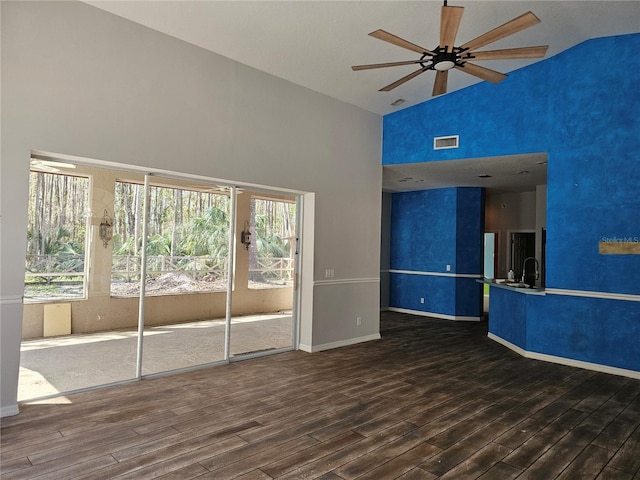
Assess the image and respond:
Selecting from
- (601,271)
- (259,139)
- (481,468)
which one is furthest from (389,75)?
(481,468)

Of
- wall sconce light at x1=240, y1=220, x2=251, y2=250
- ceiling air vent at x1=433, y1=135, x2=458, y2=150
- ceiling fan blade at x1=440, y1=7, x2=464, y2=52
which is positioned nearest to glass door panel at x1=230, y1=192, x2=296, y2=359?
wall sconce light at x1=240, y1=220, x2=251, y2=250

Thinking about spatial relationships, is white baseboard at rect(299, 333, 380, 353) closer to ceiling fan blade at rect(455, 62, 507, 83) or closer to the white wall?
the white wall

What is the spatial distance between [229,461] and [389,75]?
4857 millimetres

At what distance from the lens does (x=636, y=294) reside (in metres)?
5.07

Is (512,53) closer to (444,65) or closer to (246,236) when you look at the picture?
(444,65)

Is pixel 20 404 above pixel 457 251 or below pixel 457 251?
below

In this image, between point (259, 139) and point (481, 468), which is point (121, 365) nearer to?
point (259, 139)

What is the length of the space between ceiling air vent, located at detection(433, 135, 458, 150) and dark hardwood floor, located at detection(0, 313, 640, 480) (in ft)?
10.7

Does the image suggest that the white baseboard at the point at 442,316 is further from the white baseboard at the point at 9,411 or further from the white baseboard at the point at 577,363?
the white baseboard at the point at 9,411

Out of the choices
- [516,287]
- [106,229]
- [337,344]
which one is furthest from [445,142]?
[106,229]

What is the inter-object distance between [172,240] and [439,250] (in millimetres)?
6094

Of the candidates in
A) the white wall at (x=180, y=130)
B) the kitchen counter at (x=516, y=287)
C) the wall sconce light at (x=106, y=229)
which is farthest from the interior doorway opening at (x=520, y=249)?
the wall sconce light at (x=106, y=229)

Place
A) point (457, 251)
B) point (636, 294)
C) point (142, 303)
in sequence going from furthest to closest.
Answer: point (457, 251) < point (636, 294) < point (142, 303)

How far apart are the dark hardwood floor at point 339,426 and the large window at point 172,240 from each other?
104cm
